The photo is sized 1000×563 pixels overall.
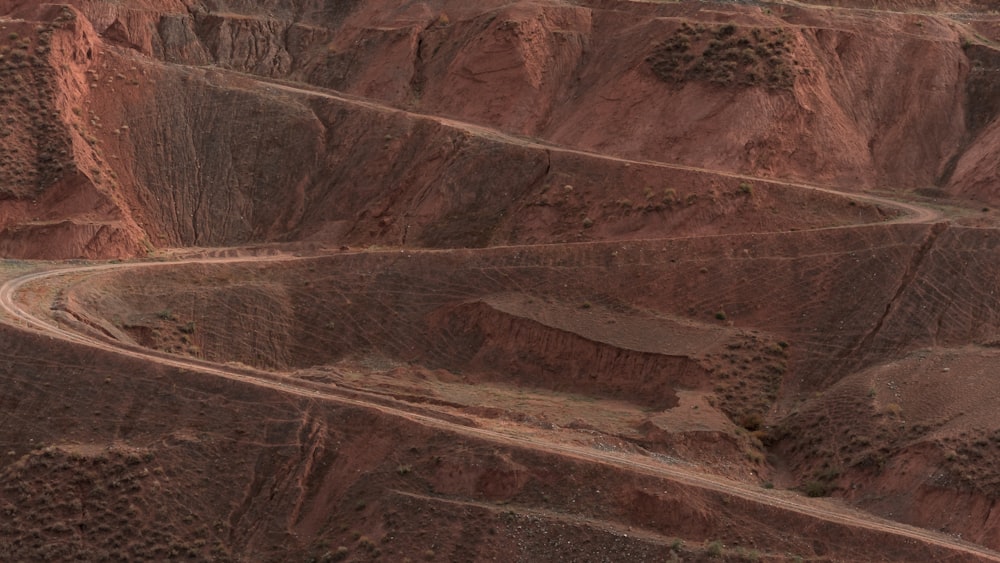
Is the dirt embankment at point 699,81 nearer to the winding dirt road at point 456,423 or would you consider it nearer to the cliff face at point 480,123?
the cliff face at point 480,123

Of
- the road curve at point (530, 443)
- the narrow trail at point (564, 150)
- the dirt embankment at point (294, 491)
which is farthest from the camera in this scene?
the narrow trail at point (564, 150)

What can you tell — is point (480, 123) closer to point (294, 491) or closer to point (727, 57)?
point (727, 57)

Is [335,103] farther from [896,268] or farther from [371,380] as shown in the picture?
[896,268]

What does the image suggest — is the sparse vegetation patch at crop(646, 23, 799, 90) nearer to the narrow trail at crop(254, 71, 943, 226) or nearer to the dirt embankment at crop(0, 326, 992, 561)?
the narrow trail at crop(254, 71, 943, 226)

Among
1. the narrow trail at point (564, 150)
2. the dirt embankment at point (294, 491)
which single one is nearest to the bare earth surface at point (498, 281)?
the dirt embankment at point (294, 491)

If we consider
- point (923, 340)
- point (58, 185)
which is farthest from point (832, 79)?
point (58, 185)
